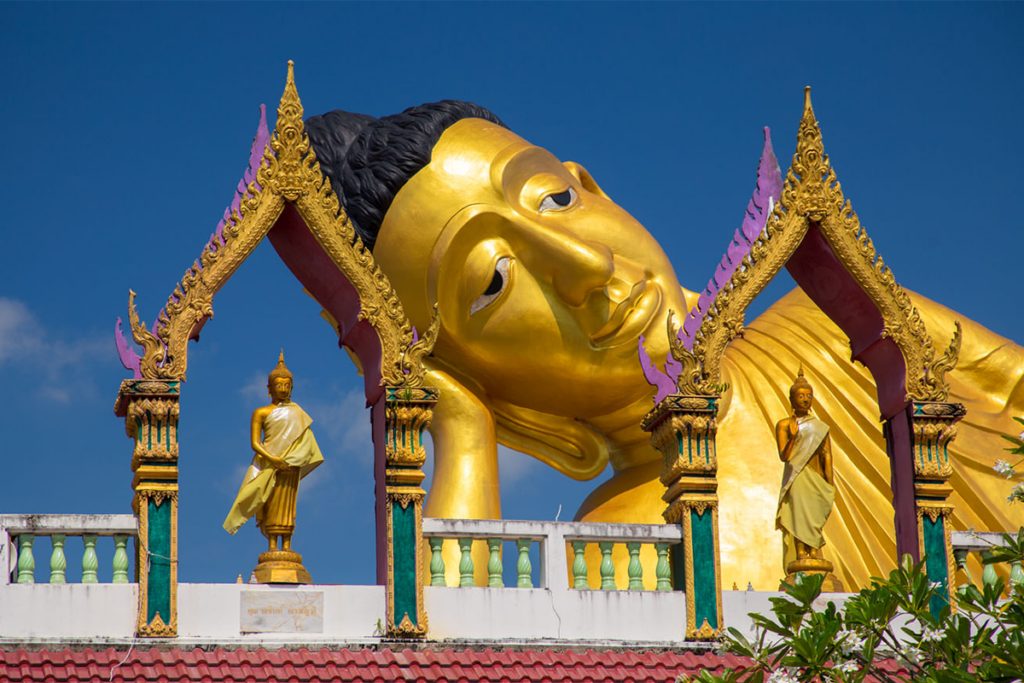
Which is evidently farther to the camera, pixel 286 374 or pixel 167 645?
pixel 286 374

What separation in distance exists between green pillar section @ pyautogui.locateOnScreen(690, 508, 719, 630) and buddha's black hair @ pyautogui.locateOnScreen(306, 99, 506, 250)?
5.39 metres

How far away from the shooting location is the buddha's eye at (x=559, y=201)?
20734 mm

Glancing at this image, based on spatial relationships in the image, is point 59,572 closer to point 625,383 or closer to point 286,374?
point 286,374

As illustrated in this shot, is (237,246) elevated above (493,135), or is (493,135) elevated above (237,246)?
(493,135)

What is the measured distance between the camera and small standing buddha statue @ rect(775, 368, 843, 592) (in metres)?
17.5

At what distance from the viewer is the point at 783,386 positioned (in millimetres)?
21297

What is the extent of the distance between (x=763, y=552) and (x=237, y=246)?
6.40 m

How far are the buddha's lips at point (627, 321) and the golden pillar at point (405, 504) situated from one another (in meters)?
3.88

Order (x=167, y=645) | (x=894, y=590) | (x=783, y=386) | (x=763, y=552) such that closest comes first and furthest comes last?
(x=894, y=590) < (x=167, y=645) < (x=763, y=552) < (x=783, y=386)

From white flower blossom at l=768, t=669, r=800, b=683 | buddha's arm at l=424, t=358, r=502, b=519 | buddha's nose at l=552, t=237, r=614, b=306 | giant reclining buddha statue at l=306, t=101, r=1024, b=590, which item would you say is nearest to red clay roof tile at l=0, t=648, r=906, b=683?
white flower blossom at l=768, t=669, r=800, b=683

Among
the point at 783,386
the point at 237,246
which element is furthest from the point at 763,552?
the point at 237,246

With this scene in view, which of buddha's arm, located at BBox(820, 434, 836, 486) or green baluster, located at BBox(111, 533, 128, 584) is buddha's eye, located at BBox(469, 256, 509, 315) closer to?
buddha's arm, located at BBox(820, 434, 836, 486)

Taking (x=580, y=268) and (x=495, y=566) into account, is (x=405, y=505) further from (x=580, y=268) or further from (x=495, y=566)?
(x=580, y=268)

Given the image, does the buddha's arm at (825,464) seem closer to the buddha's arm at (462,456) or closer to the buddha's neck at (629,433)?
the buddha's neck at (629,433)
